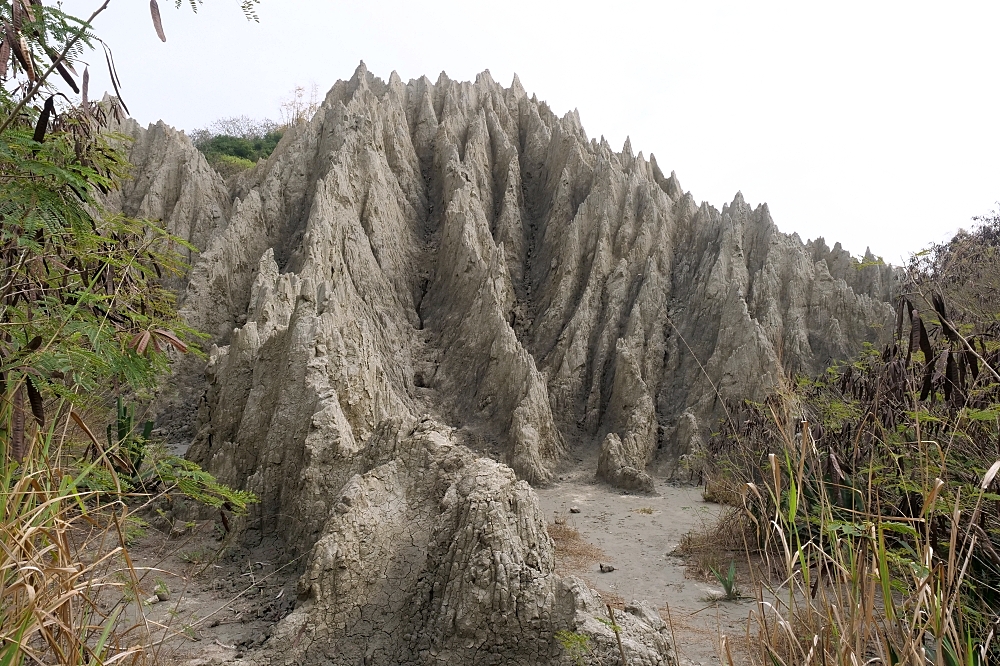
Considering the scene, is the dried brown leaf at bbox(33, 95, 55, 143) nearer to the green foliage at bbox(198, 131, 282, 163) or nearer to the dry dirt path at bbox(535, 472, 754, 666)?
the dry dirt path at bbox(535, 472, 754, 666)

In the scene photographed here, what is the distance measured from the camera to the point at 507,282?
17672 mm

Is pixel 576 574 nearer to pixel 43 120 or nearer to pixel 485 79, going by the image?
pixel 43 120

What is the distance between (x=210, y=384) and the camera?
9.91 m

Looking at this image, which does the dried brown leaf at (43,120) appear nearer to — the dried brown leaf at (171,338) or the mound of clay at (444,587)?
the dried brown leaf at (171,338)

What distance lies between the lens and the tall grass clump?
138 cm

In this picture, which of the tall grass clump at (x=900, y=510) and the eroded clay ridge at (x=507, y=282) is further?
the eroded clay ridge at (x=507, y=282)

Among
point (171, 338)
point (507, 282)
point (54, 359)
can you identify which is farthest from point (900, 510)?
point (507, 282)

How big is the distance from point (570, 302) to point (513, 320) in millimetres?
1810

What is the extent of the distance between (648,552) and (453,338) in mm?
8263

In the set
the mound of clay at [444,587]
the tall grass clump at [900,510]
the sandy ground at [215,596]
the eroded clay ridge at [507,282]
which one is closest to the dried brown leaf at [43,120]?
the tall grass clump at [900,510]

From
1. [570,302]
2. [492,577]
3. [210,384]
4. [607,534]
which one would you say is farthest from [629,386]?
[492,577]

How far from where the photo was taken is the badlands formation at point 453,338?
4.91 m

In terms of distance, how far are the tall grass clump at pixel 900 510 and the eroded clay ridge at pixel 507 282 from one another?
4.23 metres

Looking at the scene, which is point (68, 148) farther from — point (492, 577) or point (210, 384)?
point (210, 384)
